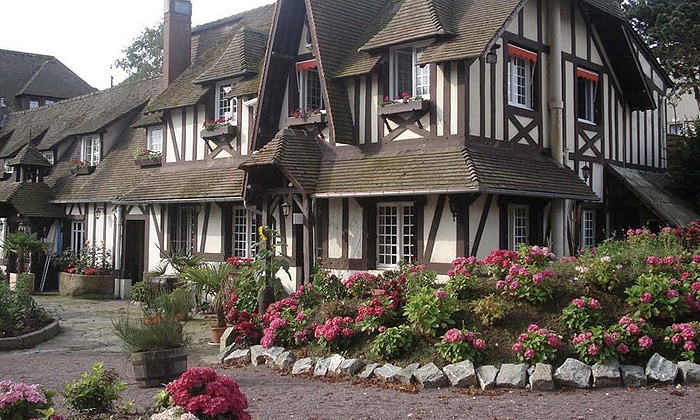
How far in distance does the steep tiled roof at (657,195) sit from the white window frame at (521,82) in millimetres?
3726

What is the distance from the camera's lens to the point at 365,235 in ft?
50.6

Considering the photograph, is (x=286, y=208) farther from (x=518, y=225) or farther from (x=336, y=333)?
(x=336, y=333)

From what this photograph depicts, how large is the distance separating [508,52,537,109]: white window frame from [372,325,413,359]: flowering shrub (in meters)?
7.41

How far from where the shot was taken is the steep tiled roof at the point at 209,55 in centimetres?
1983

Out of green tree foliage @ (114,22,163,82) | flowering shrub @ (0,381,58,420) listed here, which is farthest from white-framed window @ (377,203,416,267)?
green tree foliage @ (114,22,163,82)

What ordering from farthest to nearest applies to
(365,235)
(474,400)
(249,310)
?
(365,235) < (249,310) < (474,400)

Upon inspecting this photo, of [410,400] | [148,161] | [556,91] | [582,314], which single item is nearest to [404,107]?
[556,91]

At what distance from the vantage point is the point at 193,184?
1953cm

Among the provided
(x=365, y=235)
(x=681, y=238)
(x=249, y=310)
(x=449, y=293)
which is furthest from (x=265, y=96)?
(x=681, y=238)

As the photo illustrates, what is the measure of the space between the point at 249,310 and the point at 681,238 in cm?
859

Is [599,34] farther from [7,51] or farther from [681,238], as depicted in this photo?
[7,51]

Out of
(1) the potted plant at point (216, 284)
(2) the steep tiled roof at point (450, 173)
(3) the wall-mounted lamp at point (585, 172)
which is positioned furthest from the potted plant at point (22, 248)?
(3) the wall-mounted lamp at point (585, 172)

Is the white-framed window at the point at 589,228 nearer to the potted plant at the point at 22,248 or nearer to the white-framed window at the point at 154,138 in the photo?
the white-framed window at the point at 154,138

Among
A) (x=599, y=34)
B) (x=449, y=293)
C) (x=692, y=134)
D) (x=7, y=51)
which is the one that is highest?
(x=7, y=51)
